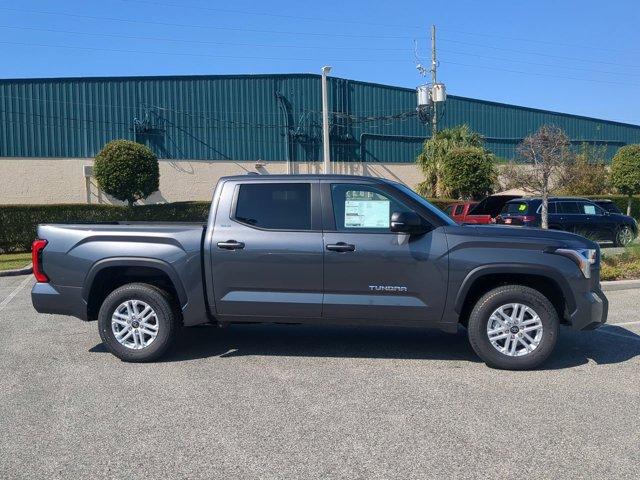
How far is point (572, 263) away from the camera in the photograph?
6.00m

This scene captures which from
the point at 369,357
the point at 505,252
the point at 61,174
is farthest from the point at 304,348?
the point at 61,174

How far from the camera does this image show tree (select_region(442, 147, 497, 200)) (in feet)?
92.2

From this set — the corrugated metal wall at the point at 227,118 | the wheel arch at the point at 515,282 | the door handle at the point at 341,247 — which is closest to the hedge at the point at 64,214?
the corrugated metal wall at the point at 227,118

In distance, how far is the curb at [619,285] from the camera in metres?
10.5

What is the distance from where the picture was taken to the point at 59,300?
256 inches

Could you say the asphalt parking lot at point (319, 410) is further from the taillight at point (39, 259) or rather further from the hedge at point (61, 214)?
the hedge at point (61, 214)

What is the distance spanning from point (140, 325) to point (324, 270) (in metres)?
2.00

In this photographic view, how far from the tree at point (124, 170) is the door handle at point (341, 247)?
18.9 meters

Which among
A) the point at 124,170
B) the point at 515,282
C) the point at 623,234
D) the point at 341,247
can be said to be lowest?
the point at 623,234

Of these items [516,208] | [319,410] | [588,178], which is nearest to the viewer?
[319,410]

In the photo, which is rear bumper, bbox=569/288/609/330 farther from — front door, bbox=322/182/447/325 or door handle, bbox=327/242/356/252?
door handle, bbox=327/242/356/252

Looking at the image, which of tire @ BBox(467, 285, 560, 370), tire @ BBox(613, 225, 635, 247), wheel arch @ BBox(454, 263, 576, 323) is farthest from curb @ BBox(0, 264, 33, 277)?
tire @ BBox(613, 225, 635, 247)

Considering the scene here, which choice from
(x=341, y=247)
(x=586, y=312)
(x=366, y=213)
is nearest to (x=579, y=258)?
(x=586, y=312)

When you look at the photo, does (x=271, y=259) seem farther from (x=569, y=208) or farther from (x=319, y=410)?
(x=569, y=208)
